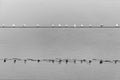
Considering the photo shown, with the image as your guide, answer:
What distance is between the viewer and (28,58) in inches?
495

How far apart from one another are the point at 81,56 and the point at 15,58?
2895 mm

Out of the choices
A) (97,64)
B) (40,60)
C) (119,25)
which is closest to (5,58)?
(40,60)

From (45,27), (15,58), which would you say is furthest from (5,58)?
(45,27)

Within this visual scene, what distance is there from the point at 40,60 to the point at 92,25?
324 centimetres

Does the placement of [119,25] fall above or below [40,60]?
above

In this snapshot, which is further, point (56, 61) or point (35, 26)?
point (35, 26)

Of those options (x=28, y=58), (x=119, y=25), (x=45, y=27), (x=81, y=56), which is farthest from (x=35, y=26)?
(x=119, y=25)

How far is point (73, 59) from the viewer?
12.5 meters

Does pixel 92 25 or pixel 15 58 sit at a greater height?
pixel 92 25

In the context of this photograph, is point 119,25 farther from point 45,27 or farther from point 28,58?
point 28,58

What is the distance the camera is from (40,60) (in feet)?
41.0

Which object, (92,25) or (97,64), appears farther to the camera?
(92,25)

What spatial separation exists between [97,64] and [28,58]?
299 cm

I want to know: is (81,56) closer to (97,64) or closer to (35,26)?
(97,64)
